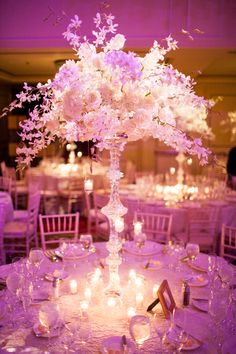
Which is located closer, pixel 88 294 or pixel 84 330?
pixel 84 330

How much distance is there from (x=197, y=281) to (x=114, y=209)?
0.76 m

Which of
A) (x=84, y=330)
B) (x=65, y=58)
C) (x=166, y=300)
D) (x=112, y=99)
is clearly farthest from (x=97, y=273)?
(x=65, y=58)

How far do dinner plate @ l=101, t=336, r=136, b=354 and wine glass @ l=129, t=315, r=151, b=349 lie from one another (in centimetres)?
4

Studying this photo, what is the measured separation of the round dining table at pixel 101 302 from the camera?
1.90 meters

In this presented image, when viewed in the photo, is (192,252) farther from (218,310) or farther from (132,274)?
(218,310)

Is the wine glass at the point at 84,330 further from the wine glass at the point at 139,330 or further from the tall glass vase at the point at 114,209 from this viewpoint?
the tall glass vase at the point at 114,209

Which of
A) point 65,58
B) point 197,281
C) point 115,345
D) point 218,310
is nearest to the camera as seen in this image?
point 115,345

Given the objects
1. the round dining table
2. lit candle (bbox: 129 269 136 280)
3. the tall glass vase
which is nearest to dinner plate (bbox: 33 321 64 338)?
the round dining table

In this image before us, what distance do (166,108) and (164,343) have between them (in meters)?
1.32

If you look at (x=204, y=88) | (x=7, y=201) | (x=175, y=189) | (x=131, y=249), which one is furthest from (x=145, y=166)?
(x=131, y=249)

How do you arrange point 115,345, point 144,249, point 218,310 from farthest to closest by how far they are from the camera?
point 144,249 → point 218,310 → point 115,345

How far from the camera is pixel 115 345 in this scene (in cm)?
186

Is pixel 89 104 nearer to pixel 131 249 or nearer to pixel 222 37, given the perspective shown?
pixel 131 249

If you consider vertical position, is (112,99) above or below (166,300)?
above
